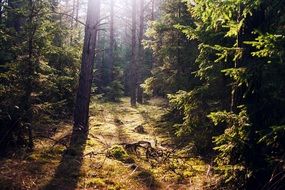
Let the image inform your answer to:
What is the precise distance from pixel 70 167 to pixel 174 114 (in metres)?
8.92

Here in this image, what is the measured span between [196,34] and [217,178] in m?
3.67

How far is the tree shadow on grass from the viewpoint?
758 centimetres

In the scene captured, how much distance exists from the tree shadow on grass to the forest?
3 centimetres

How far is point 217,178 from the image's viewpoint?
7.51 meters

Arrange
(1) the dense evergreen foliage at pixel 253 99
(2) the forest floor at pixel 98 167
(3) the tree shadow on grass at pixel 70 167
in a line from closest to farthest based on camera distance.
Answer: (1) the dense evergreen foliage at pixel 253 99, (3) the tree shadow on grass at pixel 70 167, (2) the forest floor at pixel 98 167

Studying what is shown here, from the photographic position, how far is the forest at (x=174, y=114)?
612 cm

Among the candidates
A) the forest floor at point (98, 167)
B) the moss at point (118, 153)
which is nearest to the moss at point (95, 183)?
the forest floor at point (98, 167)

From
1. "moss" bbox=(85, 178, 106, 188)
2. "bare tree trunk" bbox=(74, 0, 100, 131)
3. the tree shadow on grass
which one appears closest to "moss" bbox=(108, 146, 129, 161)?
the tree shadow on grass

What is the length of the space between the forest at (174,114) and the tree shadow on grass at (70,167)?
0.03 metres

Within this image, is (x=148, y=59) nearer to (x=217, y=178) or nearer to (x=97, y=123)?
(x=97, y=123)

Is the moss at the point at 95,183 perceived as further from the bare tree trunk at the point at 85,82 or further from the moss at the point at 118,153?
the bare tree trunk at the point at 85,82

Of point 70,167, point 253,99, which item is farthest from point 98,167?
point 253,99

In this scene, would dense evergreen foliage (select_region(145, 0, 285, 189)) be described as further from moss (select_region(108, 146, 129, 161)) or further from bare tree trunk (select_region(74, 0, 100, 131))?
bare tree trunk (select_region(74, 0, 100, 131))

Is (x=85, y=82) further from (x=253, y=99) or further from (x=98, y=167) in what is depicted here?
(x=253, y=99)
